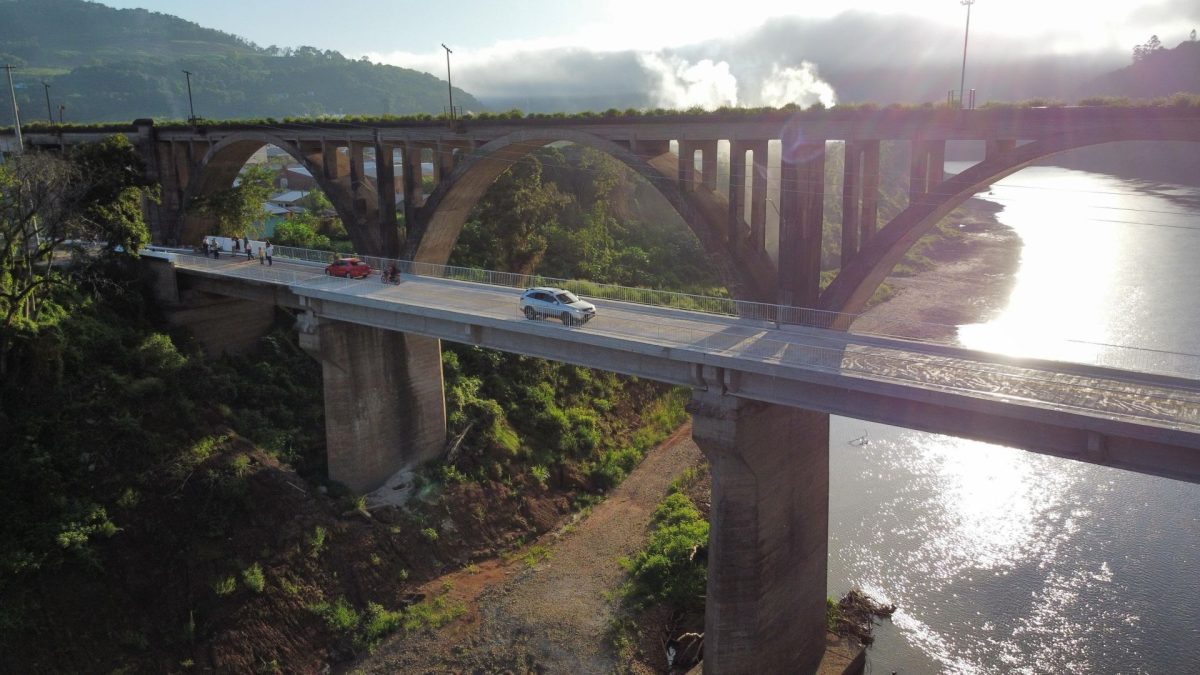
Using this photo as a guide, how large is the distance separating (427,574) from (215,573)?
672 centimetres

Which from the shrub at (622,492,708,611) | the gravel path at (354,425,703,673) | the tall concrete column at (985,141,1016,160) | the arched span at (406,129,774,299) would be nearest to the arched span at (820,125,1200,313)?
the tall concrete column at (985,141,1016,160)

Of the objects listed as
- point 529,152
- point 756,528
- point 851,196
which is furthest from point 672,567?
point 529,152

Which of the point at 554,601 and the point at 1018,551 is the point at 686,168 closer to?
the point at 554,601

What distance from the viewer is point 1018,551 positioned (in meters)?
28.7

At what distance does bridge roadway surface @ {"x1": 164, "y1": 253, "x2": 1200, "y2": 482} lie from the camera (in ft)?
49.5

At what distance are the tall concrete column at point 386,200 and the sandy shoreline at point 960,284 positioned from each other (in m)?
30.1

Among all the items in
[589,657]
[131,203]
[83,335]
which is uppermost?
[131,203]

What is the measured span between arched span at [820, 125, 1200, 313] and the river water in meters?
9.67

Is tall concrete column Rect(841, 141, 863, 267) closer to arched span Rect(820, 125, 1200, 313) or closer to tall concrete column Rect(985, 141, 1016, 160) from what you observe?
arched span Rect(820, 125, 1200, 313)

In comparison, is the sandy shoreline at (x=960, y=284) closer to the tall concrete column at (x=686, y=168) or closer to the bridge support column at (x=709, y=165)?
the bridge support column at (x=709, y=165)

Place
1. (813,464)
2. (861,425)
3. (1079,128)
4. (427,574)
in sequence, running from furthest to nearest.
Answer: (861,425)
(427,574)
(813,464)
(1079,128)

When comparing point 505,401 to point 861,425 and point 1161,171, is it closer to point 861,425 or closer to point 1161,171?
point 861,425

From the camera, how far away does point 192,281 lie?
3400cm

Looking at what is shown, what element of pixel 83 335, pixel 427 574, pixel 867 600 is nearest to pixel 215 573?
pixel 427 574
